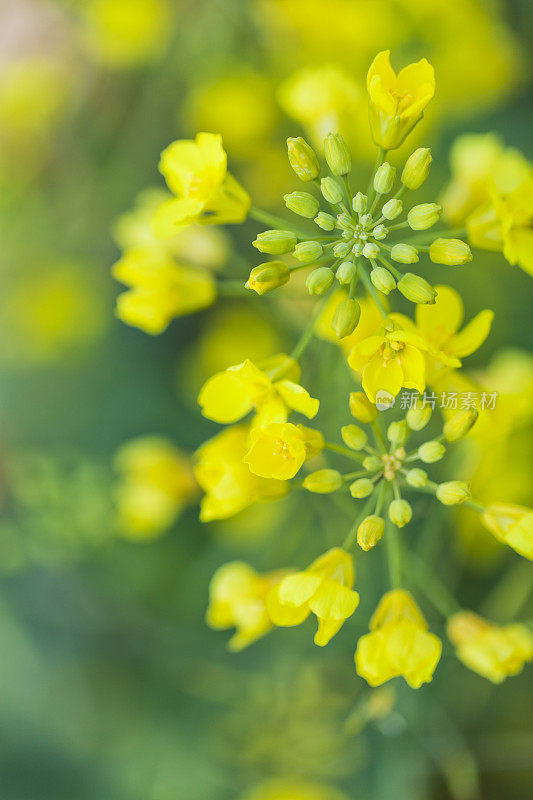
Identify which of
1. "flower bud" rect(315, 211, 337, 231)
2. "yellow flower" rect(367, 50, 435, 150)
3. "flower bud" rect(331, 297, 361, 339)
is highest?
"yellow flower" rect(367, 50, 435, 150)

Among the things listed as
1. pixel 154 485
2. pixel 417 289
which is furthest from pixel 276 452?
pixel 154 485

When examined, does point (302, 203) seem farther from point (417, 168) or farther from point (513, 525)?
point (513, 525)

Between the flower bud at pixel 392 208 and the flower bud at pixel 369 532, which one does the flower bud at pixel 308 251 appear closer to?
the flower bud at pixel 392 208

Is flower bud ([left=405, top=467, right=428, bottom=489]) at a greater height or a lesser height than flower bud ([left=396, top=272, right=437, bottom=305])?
lesser

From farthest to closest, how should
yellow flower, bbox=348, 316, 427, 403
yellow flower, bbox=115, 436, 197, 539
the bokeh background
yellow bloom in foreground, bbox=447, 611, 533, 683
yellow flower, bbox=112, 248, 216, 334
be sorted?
the bokeh background
yellow flower, bbox=115, 436, 197, 539
yellow flower, bbox=112, 248, 216, 334
yellow bloom in foreground, bbox=447, 611, 533, 683
yellow flower, bbox=348, 316, 427, 403

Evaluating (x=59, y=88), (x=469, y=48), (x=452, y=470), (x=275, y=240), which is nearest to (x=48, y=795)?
(x=452, y=470)

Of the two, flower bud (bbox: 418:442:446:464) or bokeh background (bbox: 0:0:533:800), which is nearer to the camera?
flower bud (bbox: 418:442:446:464)

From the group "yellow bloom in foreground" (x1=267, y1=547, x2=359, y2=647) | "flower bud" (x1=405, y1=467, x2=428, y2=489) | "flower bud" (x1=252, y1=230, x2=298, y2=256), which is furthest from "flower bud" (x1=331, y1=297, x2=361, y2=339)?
"yellow bloom in foreground" (x1=267, y1=547, x2=359, y2=647)

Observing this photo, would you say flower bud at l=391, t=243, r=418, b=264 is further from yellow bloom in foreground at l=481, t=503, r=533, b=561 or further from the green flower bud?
yellow bloom in foreground at l=481, t=503, r=533, b=561
